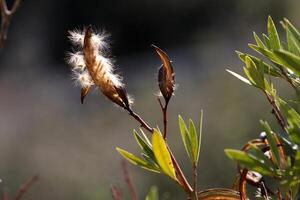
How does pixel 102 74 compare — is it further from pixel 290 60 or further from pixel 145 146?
pixel 290 60

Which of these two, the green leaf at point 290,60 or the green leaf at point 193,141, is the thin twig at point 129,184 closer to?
the green leaf at point 193,141

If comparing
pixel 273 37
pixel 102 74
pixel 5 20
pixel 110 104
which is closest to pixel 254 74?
pixel 273 37

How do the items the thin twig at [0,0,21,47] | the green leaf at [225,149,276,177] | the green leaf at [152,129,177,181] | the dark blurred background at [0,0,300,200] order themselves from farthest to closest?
1. the dark blurred background at [0,0,300,200]
2. the thin twig at [0,0,21,47]
3. the green leaf at [152,129,177,181]
4. the green leaf at [225,149,276,177]

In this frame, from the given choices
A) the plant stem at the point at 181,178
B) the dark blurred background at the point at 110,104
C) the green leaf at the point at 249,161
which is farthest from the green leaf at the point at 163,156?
the dark blurred background at the point at 110,104

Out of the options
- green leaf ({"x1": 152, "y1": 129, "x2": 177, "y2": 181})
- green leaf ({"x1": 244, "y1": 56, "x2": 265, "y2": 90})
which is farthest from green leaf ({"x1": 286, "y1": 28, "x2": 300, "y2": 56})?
green leaf ({"x1": 152, "y1": 129, "x2": 177, "y2": 181})

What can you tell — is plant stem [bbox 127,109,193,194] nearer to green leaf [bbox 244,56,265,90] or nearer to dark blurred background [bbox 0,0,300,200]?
green leaf [bbox 244,56,265,90]

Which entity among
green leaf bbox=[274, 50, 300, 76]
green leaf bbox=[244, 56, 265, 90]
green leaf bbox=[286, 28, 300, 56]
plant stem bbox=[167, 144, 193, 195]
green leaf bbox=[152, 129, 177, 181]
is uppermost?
green leaf bbox=[286, 28, 300, 56]
